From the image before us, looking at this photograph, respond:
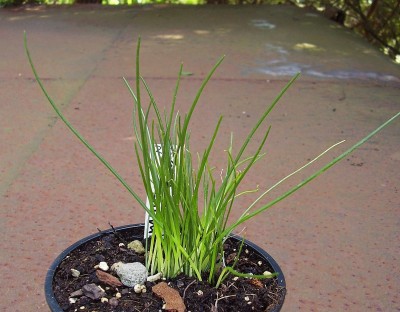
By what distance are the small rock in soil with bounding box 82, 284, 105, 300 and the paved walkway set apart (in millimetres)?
598

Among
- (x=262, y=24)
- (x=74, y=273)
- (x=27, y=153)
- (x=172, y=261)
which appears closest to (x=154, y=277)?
(x=172, y=261)

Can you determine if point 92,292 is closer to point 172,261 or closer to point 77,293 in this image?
point 77,293

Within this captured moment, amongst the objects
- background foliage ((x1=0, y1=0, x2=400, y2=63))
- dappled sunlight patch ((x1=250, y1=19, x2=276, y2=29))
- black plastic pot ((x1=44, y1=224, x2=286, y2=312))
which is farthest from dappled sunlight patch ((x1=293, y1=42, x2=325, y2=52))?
black plastic pot ((x1=44, y1=224, x2=286, y2=312))

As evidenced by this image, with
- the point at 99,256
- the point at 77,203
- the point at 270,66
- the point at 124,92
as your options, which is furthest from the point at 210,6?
the point at 99,256

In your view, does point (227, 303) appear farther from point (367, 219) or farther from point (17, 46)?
point (17, 46)

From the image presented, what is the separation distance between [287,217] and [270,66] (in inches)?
77.4

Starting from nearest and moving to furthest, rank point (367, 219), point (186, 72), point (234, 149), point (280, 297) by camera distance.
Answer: point (280, 297) → point (367, 219) → point (234, 149) → point (186, 72)

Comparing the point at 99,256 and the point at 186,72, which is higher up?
the point at 99,256

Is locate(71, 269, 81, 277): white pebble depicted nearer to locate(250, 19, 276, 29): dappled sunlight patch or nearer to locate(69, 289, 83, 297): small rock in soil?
locate(69, 289, 83, 297): small rock in soil

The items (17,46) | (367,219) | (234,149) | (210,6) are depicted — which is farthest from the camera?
(210,6)

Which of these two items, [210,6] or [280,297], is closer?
[280,297]

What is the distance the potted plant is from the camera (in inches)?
44.8

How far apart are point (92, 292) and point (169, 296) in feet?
0.48

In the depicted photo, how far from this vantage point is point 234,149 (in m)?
2.73
